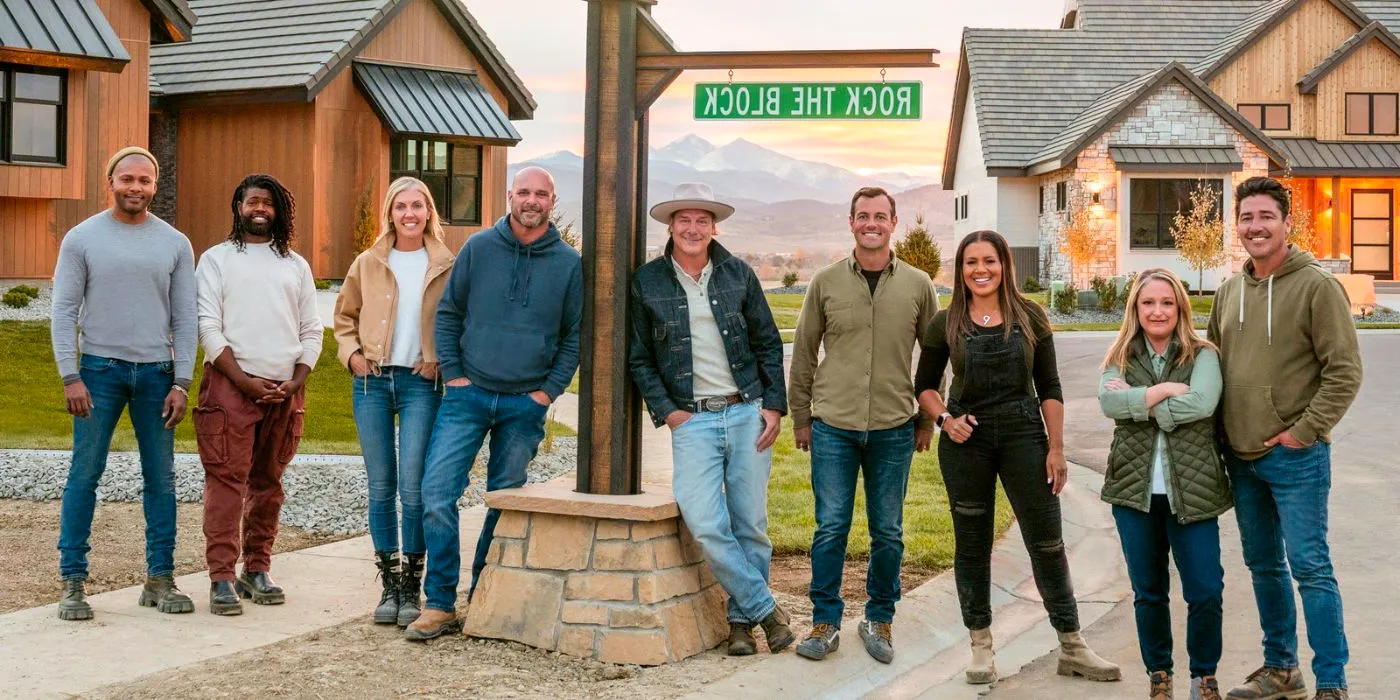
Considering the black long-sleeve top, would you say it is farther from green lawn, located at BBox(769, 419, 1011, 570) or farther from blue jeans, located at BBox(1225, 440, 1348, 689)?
green lawn, located at BBox(769, 419, 1011, 570)

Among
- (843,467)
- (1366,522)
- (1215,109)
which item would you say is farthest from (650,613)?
(1215,109)

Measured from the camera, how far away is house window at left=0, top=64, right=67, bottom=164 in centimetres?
2186

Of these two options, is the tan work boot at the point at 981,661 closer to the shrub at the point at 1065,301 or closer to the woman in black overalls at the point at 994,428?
the woman in black overalls at the point at 994,428

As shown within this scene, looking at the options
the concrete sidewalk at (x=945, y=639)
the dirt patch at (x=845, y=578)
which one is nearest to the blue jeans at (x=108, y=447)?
the concrete sidewalk at (x=945, y=639)

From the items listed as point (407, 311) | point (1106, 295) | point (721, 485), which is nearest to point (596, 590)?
point (721, 485)

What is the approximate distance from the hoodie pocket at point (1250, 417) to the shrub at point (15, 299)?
18.7m

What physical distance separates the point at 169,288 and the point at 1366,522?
753 cm

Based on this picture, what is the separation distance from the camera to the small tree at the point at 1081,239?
34344 mm

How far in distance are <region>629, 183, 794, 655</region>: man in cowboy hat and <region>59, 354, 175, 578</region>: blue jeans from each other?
90.0 inches

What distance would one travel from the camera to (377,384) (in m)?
6.67

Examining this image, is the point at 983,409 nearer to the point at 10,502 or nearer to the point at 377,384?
the point at 377,384

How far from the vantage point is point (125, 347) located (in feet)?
21.7

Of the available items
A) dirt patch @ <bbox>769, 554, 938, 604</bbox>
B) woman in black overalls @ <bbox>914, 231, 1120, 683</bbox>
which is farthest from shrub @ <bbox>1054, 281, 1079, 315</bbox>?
woman in black overalls @ <bbox>914, 231, 1120, 683</bbox>

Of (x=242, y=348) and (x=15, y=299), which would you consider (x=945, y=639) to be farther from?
(x=15, y=299)
